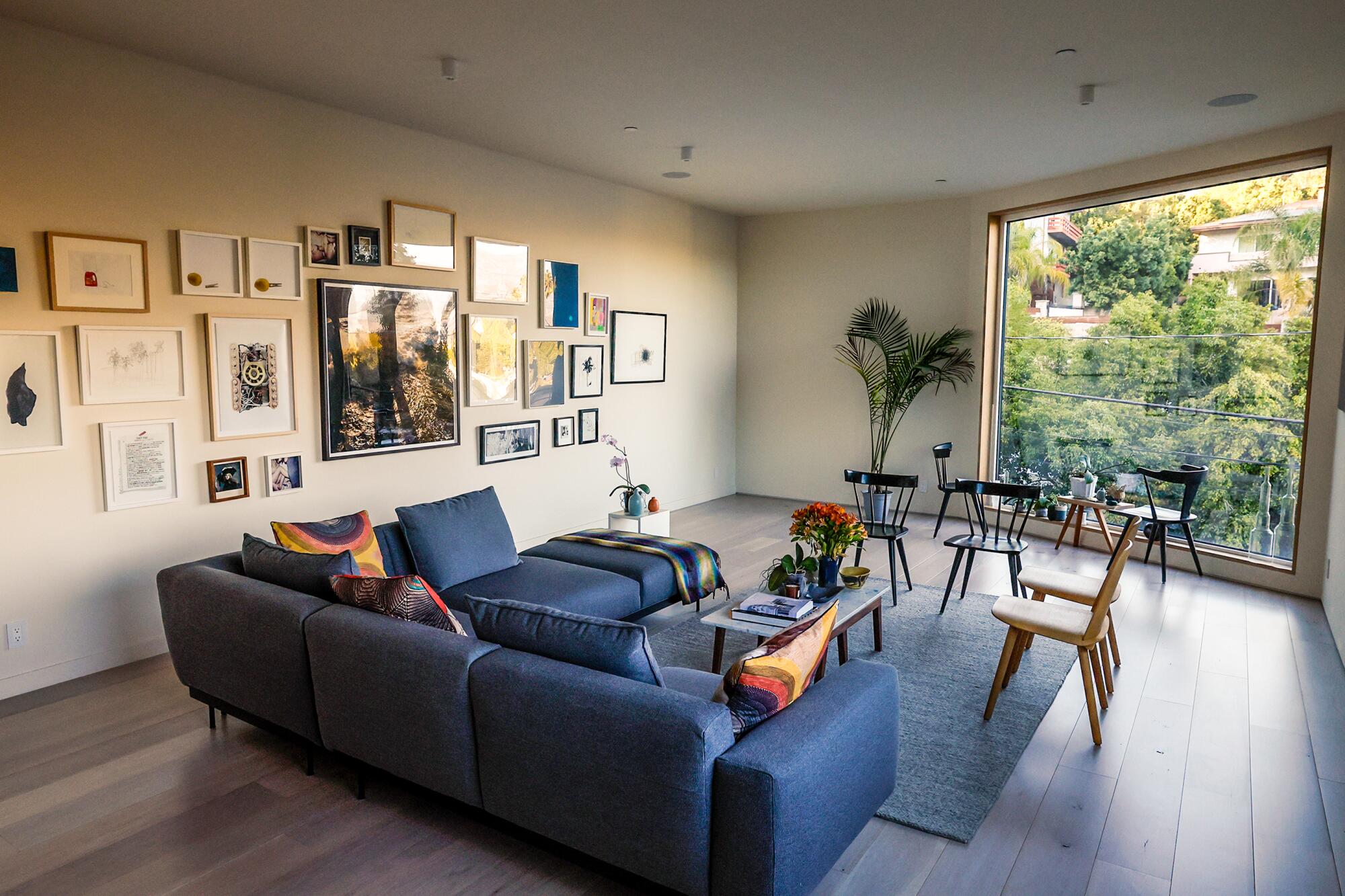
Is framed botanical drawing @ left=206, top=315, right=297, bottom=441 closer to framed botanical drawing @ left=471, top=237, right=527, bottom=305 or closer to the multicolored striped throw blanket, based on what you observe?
framed botanical drawing @ left=471, top=237, right=527, bottom=305

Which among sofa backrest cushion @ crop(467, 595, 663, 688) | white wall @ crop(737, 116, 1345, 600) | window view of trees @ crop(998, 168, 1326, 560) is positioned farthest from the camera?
white wall @ crop(737, 116, 1345, 600)

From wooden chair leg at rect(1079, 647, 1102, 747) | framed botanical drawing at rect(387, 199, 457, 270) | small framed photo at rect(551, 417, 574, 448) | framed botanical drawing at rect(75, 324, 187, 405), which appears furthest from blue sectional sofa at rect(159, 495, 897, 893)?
small framed photo at rect(551, 417, 574, 448)

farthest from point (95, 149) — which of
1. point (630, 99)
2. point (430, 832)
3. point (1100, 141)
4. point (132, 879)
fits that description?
point (1100, 141)

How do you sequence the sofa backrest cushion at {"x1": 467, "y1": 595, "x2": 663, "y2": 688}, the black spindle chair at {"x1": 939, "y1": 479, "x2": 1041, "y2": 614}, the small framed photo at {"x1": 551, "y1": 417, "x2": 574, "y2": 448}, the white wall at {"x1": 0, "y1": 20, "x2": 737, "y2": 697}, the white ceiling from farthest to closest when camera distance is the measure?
the small framed photo at {"x1": 551, "y1": 417, "x2": 574, "y2": 448}, the black spindle chair at {"x1": 939, "y1": 479, "x2": 1041, "y2": 614}, the white wall at {"x1": 0, "y1": 20, "x2": 737, "y2": 697}, the white ceiling, the sofa backrest cushion at {"x1": 467, "y1": 595, "x2": 663, "y2": 688}

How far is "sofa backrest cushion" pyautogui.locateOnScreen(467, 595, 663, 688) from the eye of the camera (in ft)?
7.66

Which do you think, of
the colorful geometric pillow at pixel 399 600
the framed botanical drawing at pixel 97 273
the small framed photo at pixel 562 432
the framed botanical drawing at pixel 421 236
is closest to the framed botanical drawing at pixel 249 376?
the framed botanical drawing at pixel 97 273

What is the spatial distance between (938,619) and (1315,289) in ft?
10.2

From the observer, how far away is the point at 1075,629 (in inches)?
130

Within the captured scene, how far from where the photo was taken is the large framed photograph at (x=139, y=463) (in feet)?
12.6

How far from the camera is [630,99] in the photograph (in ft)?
Result: 14.5

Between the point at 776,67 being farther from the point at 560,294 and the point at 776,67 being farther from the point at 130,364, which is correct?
the point at 130,364

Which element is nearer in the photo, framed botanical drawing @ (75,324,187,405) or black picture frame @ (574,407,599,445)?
framed botanical drawing @ (75,324,187,405)

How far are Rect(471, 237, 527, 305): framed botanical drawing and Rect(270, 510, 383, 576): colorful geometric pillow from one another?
Answer: 2.22m

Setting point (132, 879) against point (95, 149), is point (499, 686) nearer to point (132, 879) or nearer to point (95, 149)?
point (132, 879)
